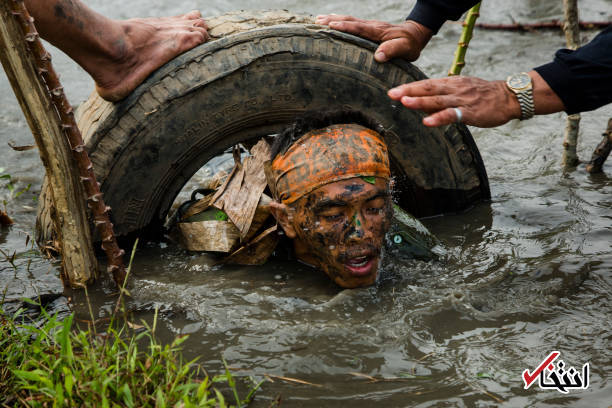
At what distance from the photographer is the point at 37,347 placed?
2426mm

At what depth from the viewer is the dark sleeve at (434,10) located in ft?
12.1

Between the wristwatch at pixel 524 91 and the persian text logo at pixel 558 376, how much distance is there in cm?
134

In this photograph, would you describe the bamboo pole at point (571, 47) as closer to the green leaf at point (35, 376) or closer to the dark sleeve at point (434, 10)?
the dark sleeve at point (434, 10)

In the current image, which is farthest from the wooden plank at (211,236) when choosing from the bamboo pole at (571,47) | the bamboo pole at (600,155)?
the bamboo pole at (600,155)

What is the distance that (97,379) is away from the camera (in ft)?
7.30

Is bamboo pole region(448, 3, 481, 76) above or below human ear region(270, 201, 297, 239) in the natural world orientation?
above

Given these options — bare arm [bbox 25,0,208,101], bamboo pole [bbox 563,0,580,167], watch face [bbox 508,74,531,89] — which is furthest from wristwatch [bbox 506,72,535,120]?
bare arm [bbox 25,0,208,101]

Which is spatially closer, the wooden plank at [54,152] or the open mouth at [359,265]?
the wooden plank at [54,152]

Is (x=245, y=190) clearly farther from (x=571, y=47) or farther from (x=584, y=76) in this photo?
(x=571, y=47)

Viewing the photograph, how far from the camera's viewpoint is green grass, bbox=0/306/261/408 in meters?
2.17

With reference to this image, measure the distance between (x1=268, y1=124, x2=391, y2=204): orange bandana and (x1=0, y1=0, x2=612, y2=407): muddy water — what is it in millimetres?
598

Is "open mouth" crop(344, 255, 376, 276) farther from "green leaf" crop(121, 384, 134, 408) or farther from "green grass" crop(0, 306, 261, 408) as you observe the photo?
"green leaf" crop(121, 384, 134, 408)

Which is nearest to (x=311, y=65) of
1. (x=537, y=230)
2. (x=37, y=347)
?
(x=537, y=230)

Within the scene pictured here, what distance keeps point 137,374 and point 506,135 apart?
4.29m
